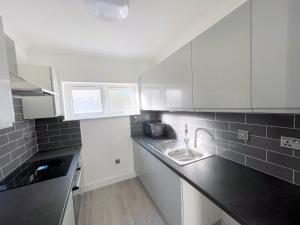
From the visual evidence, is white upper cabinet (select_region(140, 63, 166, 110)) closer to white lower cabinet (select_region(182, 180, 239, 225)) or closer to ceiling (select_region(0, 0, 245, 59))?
ceiling (select_region(0, 0, 245, 59))

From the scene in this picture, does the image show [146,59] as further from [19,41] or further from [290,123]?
[290,123]

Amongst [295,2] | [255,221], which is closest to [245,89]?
[295,2]

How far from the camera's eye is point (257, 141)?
1.12 metres

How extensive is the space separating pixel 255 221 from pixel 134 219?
4.98 feet

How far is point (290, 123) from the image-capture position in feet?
3.01

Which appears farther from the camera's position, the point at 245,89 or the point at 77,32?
the point at 77,32

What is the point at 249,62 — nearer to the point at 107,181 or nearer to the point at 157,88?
the point at 157,88

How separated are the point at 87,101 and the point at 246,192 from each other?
241cm

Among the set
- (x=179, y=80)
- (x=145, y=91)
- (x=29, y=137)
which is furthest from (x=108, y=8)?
(x=29, y=137)

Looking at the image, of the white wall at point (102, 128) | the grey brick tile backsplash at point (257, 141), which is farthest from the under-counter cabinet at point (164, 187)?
the white wall at point (102, 128)

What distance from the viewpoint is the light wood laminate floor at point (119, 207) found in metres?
1.72

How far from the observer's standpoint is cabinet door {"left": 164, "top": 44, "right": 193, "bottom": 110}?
1.33 m

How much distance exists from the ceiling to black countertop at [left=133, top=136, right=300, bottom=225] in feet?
4.72

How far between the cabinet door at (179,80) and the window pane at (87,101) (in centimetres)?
137
